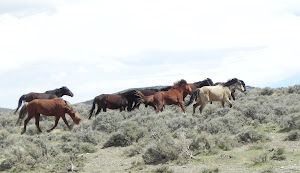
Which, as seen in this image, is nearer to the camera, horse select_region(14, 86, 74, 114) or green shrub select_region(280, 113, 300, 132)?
green shrub select_region(280, 113, 300, 132)

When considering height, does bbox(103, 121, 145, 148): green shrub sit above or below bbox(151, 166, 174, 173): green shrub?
above

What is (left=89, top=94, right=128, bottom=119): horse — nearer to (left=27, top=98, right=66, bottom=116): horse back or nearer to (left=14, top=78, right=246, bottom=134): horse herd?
(left=14, top=78, right=246, bottom=134): horse herd

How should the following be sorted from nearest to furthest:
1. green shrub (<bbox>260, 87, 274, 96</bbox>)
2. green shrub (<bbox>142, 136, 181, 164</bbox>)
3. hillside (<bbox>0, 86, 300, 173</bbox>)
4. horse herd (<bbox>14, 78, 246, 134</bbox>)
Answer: hillside (<bbox>0, 86, 300, 173</bbox>) → green shrub (<bbox>142, 136, 181, 164</bbox>) → horse herd (<bbox>14, 78, 246, 134</bbox>) → green shrub (<bbox>260, 87, 274, 96</bbox>)

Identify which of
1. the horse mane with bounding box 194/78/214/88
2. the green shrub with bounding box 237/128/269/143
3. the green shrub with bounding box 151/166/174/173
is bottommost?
the green shrub with bounding box 151/166/174/173

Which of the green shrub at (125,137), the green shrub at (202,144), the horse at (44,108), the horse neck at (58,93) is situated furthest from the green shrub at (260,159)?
the horse neck at (58,93)

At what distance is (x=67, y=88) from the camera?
22938 mm

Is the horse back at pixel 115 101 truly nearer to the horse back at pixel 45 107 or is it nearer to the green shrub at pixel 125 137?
the horse back at pixel 45 107

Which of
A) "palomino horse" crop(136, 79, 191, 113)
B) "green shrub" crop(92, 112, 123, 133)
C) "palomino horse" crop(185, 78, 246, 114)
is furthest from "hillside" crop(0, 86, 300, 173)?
"palomino horse" crop(185, 78, 246, 114)

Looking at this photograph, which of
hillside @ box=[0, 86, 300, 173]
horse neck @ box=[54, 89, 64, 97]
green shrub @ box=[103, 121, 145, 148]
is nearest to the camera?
hillside @ box=[0, 86, 300, 173]

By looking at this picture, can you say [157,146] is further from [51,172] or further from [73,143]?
[73,143]

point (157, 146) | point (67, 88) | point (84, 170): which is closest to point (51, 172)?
point (84, 170)

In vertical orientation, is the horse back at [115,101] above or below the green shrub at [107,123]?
→ above

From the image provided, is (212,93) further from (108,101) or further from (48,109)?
(48,109)

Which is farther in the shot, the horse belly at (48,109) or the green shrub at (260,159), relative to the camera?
the horse belly at (48,109)
